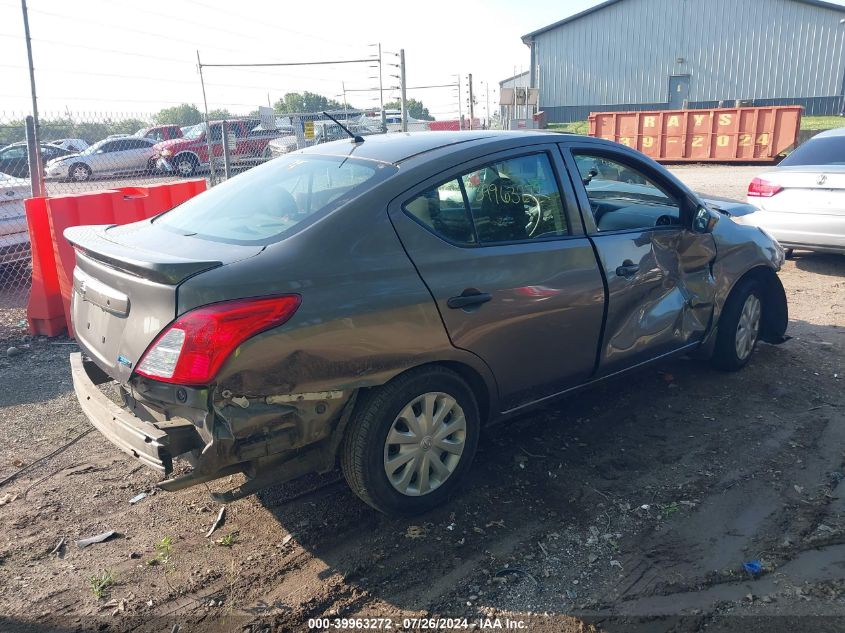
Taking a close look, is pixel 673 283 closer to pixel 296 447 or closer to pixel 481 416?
pixel 481 416

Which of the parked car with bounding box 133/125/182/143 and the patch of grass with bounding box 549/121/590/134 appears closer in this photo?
the parked car with bounding box 133/125/182/143

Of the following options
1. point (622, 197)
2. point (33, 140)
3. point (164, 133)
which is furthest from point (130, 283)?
point (164, 133)

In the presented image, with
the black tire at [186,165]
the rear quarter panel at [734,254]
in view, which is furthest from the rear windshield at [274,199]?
the black tire at [186,165]

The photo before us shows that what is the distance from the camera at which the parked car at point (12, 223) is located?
778cm

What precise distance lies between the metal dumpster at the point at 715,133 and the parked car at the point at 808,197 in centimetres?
1542

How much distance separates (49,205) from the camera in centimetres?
565

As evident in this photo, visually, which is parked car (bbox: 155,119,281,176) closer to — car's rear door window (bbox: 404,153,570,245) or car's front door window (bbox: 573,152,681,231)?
car's front door window (bbox: 573,152,681,231)

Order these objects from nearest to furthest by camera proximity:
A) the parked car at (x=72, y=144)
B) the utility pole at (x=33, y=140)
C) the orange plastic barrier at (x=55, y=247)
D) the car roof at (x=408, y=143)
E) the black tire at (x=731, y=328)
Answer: the car roof at (x=408, y=143), the black tire at (x=731, y=328), the orange plastic barrier at (x=55, y=247), the utility pole at (x=33, y=140), the parked car at (x=72, y=144)

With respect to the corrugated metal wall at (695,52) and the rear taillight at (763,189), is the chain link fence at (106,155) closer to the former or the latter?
the rear taillight at (763,189)

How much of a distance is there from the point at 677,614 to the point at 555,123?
126 feet

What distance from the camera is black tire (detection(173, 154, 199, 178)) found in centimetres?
1368

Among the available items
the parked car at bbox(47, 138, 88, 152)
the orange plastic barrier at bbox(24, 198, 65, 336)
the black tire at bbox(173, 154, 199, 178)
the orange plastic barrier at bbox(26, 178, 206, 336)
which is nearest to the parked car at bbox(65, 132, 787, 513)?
the orange plastic barrier at bbox(26, 178, 206, 336)

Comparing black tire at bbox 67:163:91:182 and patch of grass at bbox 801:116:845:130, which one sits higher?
patch of grass at bbox 801:116:845:130

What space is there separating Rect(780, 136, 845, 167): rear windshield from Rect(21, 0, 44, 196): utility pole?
8143mm
